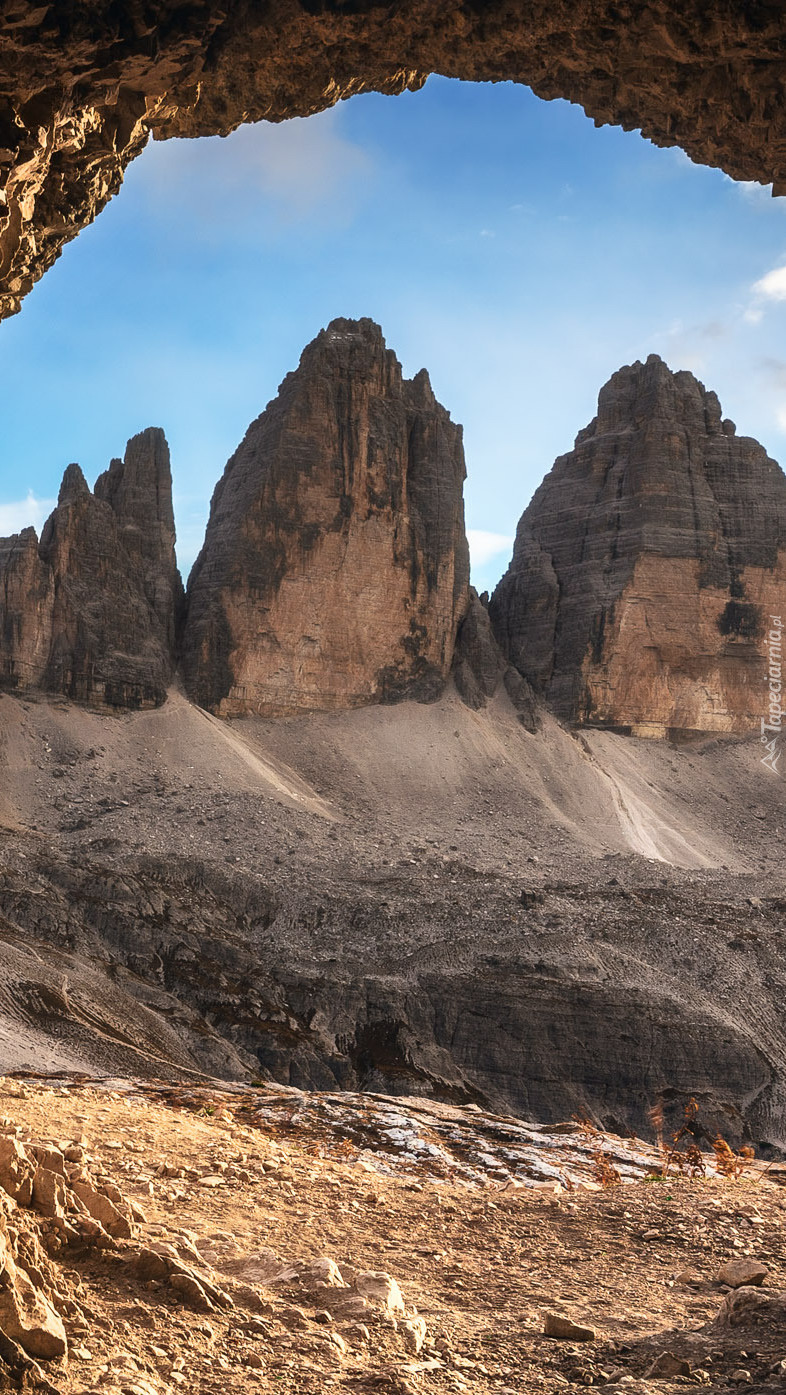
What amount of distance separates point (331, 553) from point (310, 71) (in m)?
64.3

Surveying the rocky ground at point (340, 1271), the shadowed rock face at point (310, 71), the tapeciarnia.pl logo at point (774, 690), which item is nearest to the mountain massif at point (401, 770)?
the tapeciarnia.pl logo at point (774, 690)

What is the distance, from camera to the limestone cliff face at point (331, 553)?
2665 inches

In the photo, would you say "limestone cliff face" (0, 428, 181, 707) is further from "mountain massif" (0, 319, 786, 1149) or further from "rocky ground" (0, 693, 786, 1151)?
"rocky ground" (0, 693, 786, 1151)

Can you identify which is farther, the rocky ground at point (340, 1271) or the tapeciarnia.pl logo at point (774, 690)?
the tapeciarnia.pl logo at point (774, 690)

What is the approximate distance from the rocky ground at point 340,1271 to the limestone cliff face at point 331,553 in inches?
2300

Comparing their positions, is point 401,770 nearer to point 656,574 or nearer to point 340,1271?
point 656,574

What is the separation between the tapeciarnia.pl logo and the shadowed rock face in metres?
74.9

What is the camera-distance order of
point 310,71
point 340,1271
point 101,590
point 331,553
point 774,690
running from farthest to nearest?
point 774,690 → point 331,553 → point 101,590 → point 310,71 → point 340,1271

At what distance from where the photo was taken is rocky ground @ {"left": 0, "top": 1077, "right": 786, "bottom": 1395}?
3955 mm

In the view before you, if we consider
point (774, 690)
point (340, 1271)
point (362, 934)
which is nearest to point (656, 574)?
point (774, 690)

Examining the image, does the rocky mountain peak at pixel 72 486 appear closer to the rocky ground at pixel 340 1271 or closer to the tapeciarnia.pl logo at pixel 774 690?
the tapeciarnia.pl logo at pixel 774 690

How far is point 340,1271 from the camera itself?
209 inches

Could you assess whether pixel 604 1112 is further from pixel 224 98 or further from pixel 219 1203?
pixel 224 98

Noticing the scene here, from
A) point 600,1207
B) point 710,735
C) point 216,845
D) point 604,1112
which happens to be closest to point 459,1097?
point 604,1112
